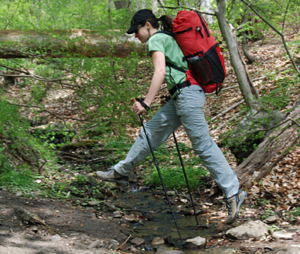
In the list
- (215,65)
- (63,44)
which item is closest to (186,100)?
(215,65)

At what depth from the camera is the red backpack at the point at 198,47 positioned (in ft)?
9.86

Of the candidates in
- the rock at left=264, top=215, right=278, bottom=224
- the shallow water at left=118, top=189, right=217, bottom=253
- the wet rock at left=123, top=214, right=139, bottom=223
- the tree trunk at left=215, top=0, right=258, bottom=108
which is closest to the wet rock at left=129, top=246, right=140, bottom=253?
the shallow water at left=118, top=189, right=217, bottom=253

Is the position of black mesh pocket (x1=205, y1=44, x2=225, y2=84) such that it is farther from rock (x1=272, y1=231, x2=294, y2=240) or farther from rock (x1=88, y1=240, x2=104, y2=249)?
rock (x1=88, y1=240, x2=104, y2=249)

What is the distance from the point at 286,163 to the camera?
510 centimetres

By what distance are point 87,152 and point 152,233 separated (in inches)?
154

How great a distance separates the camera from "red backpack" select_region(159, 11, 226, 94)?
3.00 meters

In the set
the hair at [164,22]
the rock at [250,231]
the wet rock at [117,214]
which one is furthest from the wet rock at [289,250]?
the hair at [164,22]

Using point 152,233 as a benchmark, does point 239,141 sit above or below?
above

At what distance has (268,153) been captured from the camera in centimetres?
475

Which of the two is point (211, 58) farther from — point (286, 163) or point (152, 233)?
point (286, 163)

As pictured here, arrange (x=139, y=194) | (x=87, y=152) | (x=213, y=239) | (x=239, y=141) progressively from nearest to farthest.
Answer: (x=213, y=239), (x=239, y=141), (x=139, y=194), (x=87, y=152)

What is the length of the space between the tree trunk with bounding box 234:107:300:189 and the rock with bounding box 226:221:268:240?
4.89 ft

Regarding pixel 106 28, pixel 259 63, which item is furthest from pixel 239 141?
pixel 259 63

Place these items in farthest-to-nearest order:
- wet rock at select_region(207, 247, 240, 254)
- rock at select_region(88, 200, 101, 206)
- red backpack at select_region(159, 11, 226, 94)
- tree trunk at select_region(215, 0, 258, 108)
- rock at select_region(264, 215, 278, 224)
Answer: tree trunk at select_region(215, 0, 258, 108) → rock at select_region(88, 200, 101, 206) → rock at select_region(264, 215, 278, 224) → red backpack at select_region(159, 11, 226, 94) → wet rock at select_region(207, 247, 240, 254)
